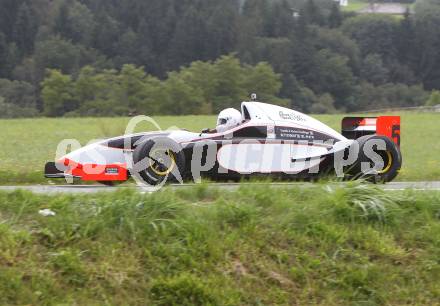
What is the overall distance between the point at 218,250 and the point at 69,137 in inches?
857

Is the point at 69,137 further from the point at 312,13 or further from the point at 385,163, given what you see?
the point at 312,13

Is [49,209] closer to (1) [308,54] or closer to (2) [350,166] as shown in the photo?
(2) [350,166]

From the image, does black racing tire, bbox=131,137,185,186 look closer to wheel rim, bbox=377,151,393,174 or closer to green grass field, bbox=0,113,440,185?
green grass field, bbox=0,113,440,185

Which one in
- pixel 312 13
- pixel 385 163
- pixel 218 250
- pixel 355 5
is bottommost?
pixel 218 250

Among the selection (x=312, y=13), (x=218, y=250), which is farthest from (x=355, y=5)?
(x=218, y=250)

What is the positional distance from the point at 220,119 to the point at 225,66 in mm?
54032

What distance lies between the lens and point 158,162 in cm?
1162

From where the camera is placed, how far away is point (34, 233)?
24.3 ft

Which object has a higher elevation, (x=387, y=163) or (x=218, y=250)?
(x=387, y=163)

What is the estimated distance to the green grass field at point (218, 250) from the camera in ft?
22.9

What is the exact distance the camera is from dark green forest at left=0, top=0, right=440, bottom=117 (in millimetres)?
81938

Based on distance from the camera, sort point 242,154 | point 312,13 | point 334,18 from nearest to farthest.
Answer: point 242,154 → point 312,13 → point 334,18

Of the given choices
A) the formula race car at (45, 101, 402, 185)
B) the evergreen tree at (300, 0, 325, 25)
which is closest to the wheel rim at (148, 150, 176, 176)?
the formula race car at (45, 101, 402, 185)

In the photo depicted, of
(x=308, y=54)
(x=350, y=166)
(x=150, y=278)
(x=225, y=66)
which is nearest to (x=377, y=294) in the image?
(x=150, y=278)
